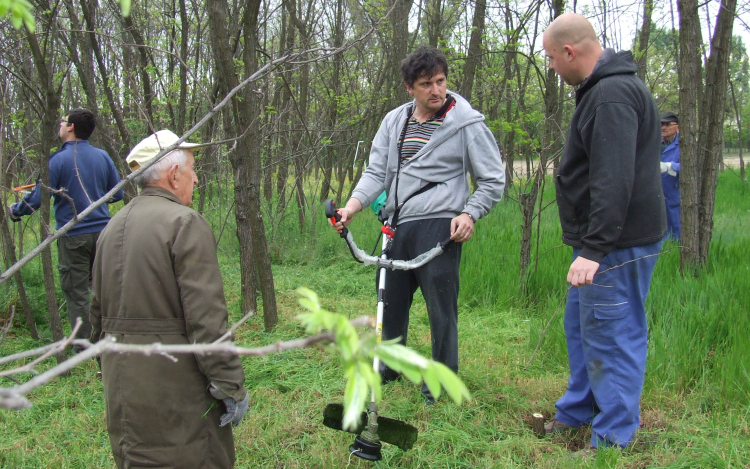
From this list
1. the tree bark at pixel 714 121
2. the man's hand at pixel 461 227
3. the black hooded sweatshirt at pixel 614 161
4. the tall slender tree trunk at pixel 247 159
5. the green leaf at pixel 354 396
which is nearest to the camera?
the green leaf at pixel 354 396

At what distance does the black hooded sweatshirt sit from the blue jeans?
0.13m

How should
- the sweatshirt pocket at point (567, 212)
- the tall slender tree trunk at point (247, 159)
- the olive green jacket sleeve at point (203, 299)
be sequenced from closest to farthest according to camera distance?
the olive green jacket sleeve at point (203, 299), the sweatshirt pocket at point (567, 212), the tall slender tree trunk at point (247, 159)

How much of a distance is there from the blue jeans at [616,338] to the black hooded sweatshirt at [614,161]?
13cm

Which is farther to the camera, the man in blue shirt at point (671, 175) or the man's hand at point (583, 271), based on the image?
the man in blue shirt at point (671, 175)

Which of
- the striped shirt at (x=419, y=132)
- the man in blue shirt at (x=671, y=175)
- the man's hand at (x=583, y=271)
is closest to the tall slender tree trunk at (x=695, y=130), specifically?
the man in blue shirt at (x=671, y=175)

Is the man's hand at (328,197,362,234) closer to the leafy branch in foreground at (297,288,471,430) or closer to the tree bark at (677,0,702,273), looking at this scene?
the leafy branch in foreground at (297,288,471,430)

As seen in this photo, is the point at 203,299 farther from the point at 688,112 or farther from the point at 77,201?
the point at 688,112

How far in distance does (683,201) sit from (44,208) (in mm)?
4587

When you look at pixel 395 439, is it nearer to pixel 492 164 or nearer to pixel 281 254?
pixel 492 164

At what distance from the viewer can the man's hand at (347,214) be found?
3.00 meters

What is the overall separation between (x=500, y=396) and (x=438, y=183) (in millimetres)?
1241

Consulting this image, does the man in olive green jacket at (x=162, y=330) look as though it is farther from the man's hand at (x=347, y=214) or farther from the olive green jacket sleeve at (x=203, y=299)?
the man's hand at (x=347, y=214)

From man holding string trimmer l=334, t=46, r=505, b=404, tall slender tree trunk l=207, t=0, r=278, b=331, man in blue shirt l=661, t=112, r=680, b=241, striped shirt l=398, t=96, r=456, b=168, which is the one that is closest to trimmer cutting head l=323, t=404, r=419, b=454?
man holding string trimmer l=334, t=46, r=505, b=404

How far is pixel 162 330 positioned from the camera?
1.92 metres
